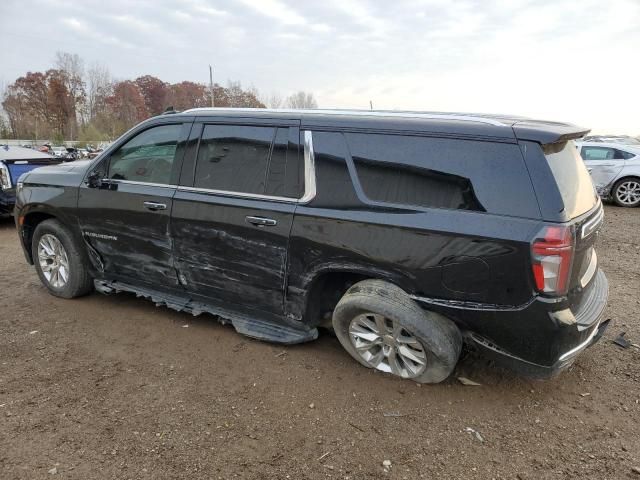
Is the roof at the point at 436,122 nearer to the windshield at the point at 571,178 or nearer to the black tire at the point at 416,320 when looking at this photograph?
the windshield at the point at 571,178

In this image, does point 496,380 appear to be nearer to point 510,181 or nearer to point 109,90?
point 510,181

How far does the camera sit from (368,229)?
2.85 metres

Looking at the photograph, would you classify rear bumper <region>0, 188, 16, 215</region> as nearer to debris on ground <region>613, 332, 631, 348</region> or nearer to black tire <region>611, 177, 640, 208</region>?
debris on ground <region>613, 332, 631, 348</region>

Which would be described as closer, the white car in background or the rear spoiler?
the rear spoiler

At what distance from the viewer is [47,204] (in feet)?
14.1

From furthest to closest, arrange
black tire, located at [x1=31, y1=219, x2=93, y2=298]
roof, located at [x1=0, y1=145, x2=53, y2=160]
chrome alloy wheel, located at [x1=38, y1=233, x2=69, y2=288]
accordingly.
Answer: roof, located at [x1=0, y1=145, x2=53, y2=160] < chrome alloy wheel, located at [x1=38, y1=233, x2=69, y2=288] < black tire, located at [x1=31, y1=219, x2=93, y2=298]

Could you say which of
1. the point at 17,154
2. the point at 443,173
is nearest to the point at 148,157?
the point at 443,173

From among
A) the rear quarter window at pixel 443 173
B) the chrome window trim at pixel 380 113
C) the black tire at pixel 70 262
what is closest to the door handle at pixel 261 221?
the rear quarter window at pixel 443 173

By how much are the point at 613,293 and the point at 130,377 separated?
4.85 m

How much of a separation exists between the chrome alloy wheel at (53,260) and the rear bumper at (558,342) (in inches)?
154

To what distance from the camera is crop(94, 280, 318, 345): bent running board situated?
132 inches

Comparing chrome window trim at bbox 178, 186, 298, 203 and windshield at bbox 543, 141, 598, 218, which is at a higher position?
windshield at bbox 543, 141, 598, 218

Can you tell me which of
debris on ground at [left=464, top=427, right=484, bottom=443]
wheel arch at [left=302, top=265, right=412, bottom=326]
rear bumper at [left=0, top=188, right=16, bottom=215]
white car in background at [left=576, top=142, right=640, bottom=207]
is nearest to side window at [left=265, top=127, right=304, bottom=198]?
wheel arch at [left=302, top=265, right=412, bottom=326]

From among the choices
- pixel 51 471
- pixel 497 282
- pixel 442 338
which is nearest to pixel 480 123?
pixel 497 282
